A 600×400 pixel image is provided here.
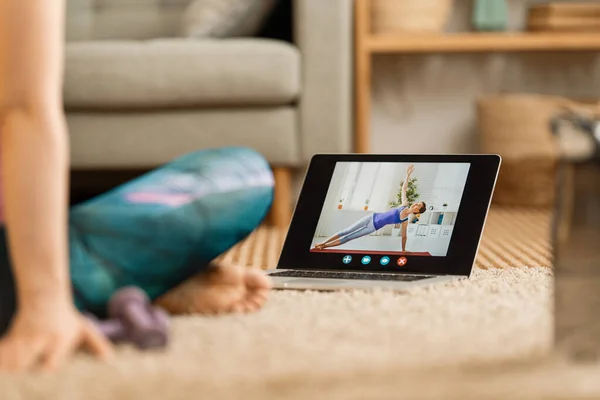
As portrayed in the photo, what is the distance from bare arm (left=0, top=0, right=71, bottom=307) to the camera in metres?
0.77

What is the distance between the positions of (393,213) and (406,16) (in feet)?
4.46

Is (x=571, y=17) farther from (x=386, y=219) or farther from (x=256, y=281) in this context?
(x=256, y=281)

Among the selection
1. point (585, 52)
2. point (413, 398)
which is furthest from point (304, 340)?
point (585, 52)

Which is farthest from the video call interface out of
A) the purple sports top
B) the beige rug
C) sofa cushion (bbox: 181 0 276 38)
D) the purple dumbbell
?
sofa cushion (bbox: 181 0 276 38)

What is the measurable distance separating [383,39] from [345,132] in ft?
1.43

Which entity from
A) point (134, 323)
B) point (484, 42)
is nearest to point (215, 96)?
point (484, 42)

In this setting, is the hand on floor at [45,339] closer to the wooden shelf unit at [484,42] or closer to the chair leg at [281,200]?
the chair leg at [281,200]

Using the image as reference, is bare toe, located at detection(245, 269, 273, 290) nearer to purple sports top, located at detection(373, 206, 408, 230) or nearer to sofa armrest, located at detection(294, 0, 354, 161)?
purple sports top, located at detection(373, 206, 408, 230)

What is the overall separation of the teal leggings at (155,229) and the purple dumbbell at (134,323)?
0.08 metres

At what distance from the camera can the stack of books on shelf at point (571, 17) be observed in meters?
2.49

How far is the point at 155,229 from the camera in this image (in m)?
0.92

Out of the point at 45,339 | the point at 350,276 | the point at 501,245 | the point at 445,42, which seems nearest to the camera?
the point at 45,339

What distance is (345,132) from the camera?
215cm

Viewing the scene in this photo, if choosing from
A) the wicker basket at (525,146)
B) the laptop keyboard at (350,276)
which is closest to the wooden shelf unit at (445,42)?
the wicker basket at (525,146)
